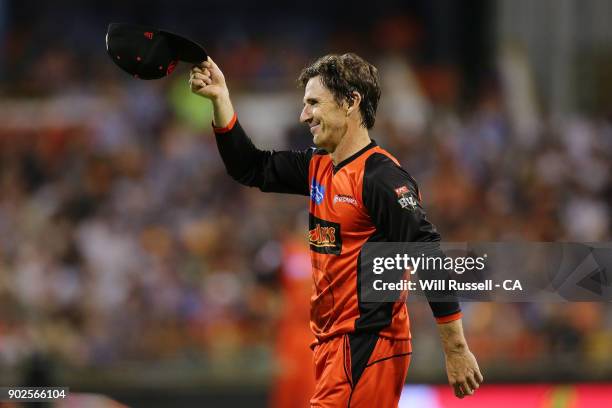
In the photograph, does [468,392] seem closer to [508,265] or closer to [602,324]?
[508,265]

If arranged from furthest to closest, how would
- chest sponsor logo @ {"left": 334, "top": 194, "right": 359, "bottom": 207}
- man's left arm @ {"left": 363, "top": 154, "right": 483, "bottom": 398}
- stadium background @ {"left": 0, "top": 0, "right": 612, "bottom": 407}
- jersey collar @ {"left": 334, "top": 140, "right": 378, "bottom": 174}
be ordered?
stadium background @ {"left": 0, "top": 0, "right": 612, "bottom": 407}
jersey collar @ {"left": 334, "top": 140, "right": 378, "bottom": 174}
chest sponsor logo @ {"left": 334, "top": 194, "right": 359, "bottom": 207}
man's left arm @ {"left": 363, "top": 154, "right": 483, "bottom": 398}

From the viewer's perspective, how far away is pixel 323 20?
1684 centimetres

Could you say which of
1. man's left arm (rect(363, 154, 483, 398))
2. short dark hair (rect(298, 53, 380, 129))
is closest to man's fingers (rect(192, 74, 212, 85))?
short dark hair (rect(298, 53, 380, 129))

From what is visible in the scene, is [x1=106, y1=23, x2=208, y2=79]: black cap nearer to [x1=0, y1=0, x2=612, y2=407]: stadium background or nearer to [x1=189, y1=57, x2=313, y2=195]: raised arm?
[x1=189, y1=57, x2=313, y2=195]: raised arm

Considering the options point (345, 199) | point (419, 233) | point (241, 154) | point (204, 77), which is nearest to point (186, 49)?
point (204, 77)

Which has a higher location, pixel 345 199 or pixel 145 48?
pixel 145 48

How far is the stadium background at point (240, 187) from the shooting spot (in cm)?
921

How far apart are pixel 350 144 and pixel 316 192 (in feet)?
0.87

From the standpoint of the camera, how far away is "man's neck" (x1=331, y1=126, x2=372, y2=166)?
4.51 meters

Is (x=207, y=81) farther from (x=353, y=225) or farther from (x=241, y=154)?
(x=353, y=225)

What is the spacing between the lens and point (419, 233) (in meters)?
4.22

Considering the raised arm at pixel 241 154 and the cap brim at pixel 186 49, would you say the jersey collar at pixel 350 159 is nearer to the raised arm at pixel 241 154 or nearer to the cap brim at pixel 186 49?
the raised arm at pixel 241 154

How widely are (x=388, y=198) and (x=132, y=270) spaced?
6110 millimetres

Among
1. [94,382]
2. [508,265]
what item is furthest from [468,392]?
[94,382]
